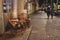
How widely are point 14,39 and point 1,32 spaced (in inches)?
90.5

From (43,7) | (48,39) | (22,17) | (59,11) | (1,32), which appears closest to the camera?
(48,39)

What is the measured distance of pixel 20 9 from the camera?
1833 centimetres

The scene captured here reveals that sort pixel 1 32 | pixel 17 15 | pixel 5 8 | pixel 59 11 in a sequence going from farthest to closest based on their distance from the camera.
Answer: pixel 59 11 → pixel 17 15 → pixel 5 8 → pixel 1 32

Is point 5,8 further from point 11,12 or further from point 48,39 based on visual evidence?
point 48,39

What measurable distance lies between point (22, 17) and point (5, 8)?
242cm

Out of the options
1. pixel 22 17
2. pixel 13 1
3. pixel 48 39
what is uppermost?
pixel 13 1

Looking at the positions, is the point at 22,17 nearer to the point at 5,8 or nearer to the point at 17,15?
the point at 17,15

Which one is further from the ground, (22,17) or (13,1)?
(13,1)

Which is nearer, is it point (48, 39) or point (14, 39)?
point (14, 39)

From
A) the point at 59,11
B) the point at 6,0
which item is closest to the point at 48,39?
the point at 6,0

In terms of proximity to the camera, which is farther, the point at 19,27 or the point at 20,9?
the point at 20,9

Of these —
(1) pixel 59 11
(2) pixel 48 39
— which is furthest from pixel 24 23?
(1) pixel 59 11

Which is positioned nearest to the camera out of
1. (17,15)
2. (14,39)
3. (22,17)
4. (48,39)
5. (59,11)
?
(14,39)

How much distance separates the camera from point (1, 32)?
12.5 m
